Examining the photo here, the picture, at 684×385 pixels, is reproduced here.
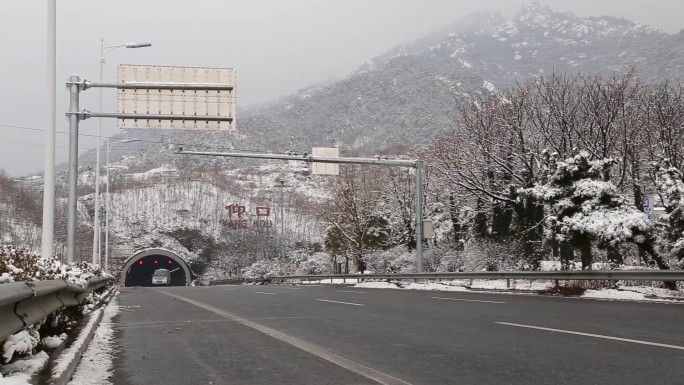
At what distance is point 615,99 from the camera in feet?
112

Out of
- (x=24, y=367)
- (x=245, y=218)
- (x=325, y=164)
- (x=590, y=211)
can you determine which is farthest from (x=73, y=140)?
(x=245, y=218)

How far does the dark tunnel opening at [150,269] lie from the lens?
92.6 metres

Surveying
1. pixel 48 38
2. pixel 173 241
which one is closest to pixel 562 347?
pixel 48 38

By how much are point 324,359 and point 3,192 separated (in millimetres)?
66778

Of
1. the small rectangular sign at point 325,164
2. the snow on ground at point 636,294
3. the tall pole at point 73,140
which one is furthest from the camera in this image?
the small rectangular sign at point 325,164

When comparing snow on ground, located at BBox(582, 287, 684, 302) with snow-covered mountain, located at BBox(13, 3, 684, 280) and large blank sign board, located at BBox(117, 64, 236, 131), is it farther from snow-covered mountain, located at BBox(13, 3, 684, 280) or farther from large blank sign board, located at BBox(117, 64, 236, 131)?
snow-covered mountain, located at BBox(13, 3, 684, 280)

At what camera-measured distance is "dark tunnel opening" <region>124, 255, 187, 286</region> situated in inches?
3644

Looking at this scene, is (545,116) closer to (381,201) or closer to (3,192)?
(381,201)

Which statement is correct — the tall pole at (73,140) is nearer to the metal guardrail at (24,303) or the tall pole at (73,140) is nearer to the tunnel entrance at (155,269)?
the metal guardrail at (24,303)

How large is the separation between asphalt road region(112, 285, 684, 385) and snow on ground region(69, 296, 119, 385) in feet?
0.50

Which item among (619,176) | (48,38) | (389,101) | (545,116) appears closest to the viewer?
(48,38)

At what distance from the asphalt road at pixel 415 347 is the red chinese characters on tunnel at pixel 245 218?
89453 mm

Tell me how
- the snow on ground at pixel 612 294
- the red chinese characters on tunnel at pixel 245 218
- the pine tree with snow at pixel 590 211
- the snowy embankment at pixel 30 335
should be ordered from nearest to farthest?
the snowy embankment at pixel 30 335, the snow on ground at pixel 612 294, the pine tree with snow at pixel 590 211, the red chinese characters on tunnel at pixel 245 218

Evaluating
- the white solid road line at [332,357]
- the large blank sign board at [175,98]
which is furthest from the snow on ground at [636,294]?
the large blank sign board at [175,98]
